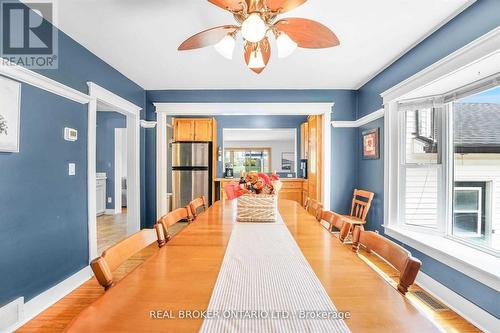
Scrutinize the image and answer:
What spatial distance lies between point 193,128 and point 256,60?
A: 363cm

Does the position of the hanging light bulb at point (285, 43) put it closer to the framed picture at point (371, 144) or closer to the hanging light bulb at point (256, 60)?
the hanging light bulb at point (256, 60)

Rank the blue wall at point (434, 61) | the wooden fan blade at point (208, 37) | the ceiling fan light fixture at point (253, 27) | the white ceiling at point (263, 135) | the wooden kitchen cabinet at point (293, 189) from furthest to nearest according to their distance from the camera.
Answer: the white ceiling at point (263, 135) < the wooden kitchen cabinet at point (293, 189) < the blue wall at point (434, 61) < the wooden fan blade at point (208, 37) < the ceiling fan light fixture at point (253, 27)

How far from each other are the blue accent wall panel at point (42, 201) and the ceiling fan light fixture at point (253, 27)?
1.77 metres

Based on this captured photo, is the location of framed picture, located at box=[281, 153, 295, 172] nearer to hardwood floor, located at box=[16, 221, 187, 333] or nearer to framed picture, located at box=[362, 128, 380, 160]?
framed picture, located at box=[362, 128, 380, 160]

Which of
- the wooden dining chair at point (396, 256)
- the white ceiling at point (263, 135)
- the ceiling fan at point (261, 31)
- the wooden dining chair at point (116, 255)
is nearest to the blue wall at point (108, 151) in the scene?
the white ceiling at point (263, 135)

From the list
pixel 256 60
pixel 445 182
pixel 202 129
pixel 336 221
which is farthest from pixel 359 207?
pixel 202 129

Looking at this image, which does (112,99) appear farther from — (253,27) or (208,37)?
(253,27)

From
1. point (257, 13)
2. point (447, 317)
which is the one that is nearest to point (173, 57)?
point (257, 13)

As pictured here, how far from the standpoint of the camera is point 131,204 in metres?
3.69

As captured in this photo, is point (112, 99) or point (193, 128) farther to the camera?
point (193, 128)

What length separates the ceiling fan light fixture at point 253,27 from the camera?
1239 millimetres

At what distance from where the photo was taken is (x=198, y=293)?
0.76 meters

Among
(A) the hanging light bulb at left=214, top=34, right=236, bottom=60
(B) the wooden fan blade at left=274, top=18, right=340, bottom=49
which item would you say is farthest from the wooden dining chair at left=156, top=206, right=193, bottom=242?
(B) the wooden fan blade at left=274, top=18, right=340, bottom=49

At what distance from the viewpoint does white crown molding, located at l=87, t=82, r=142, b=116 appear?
2.64 m
